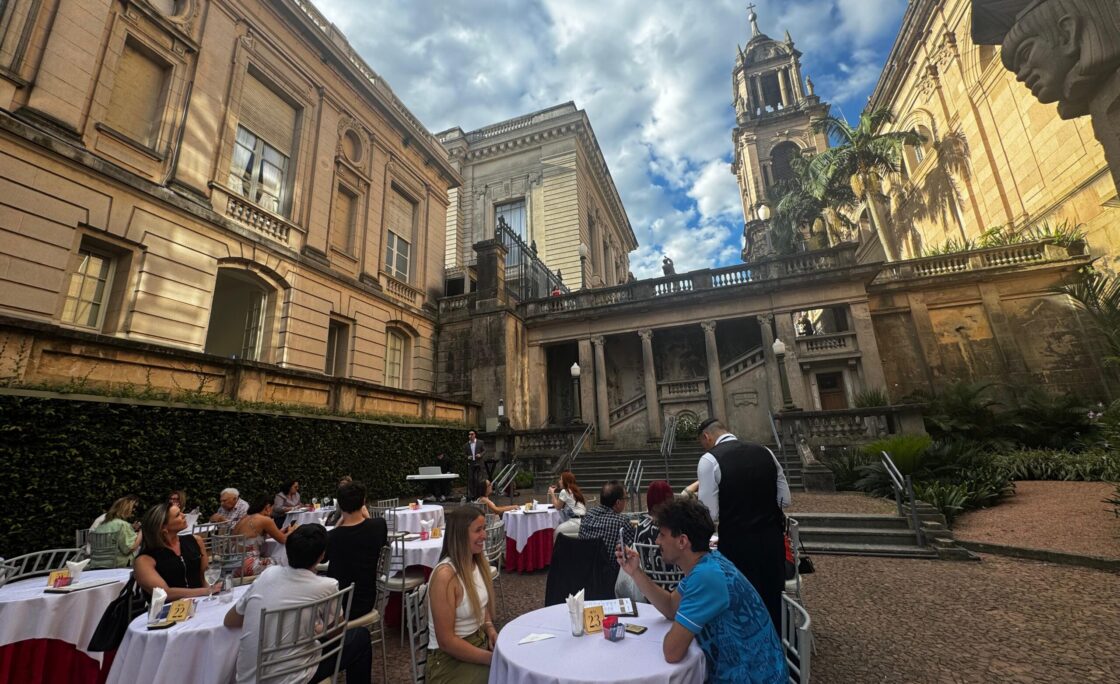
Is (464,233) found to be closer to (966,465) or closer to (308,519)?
(308,519)

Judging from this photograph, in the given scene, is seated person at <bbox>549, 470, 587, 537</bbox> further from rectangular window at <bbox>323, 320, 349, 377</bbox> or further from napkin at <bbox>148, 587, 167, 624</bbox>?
rectangular window at <bbox>323, 320, 349, 377</bbox>

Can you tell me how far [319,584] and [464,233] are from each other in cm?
2648

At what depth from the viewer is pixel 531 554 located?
22.5ft

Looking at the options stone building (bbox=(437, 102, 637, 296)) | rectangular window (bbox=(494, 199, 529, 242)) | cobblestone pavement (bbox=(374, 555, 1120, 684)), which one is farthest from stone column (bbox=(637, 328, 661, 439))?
rectangular window (bbox=(494, 199, 529, 242))

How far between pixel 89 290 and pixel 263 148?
6.32 meters

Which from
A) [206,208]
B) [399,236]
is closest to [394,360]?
[399,236]

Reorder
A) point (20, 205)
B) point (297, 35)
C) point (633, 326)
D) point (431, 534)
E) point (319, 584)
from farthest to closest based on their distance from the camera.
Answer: point (633, 326), point (297, 35), point (20, 205), point (431, 534), point (319, 584)

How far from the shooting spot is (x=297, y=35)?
47.0ft

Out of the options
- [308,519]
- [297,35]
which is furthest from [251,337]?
[297,35]

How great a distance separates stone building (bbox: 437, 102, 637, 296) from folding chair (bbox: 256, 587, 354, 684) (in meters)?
22.8

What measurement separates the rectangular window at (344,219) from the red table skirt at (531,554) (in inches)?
478

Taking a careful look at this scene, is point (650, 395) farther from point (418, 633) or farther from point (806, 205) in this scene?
point (806, 205)

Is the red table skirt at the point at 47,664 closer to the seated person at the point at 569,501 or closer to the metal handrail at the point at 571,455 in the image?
the seated person at the point at 569,501

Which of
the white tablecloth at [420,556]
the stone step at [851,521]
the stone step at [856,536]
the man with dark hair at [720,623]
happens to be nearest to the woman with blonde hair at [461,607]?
the man with dark hair at [720,623]
